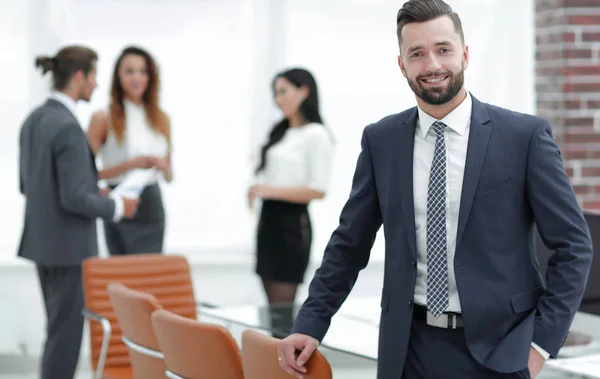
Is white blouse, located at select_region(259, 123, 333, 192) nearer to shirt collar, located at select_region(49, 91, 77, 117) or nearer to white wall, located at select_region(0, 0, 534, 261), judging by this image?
shirt collar, located at select_region(49, 91, 77, 117)

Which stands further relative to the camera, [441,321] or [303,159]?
[303,159]

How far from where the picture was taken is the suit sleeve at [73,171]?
4363 mm

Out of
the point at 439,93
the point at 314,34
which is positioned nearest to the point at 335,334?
the point at 439,93

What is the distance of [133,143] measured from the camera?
5168mm

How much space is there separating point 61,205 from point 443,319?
2.67 meters

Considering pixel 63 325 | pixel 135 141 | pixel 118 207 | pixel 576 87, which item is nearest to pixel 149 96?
pixel 135 141

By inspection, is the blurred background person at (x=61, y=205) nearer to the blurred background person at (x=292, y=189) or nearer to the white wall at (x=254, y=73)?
the blurred background person at (x=292, y=189)

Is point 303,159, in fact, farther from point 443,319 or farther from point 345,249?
point 443,319

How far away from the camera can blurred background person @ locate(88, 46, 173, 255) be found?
5113mm

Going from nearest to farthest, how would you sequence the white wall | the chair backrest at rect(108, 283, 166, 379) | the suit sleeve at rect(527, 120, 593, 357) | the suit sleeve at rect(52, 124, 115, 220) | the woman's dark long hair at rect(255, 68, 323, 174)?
the suit sleeve at rect(527, 120, 593, 357) < the chair backrest at rect(108, 283, 166, 379) < the suit sleeve at rect(52, 124, 115, 220) < the woman's dark long hair at rect(255, 68, 323, 174) < the white wall

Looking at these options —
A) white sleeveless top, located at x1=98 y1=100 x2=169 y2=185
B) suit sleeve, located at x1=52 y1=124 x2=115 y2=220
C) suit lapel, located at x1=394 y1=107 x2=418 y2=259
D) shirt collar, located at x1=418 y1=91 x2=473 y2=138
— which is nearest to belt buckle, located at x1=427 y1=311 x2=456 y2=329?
suit lapel, located at x1=394 y1=107 x2=418 y2=259

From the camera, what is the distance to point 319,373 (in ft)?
7.14

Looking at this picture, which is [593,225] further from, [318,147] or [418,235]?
[318,147]

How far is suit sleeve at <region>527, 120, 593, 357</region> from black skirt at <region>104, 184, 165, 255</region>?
3.25 m
